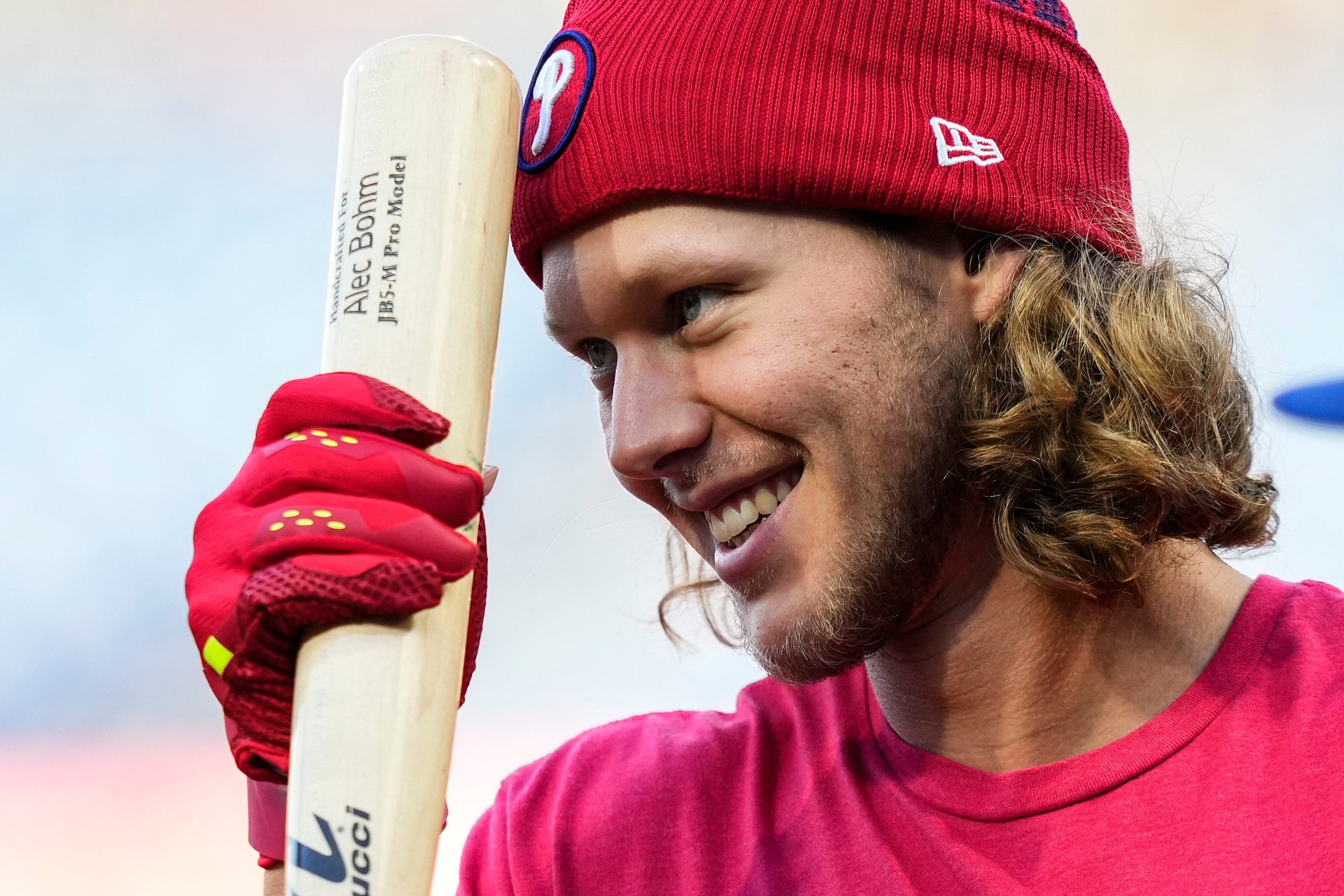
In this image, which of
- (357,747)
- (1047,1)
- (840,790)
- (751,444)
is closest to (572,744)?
(840,790)

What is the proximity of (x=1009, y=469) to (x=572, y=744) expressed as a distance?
2.28 feet

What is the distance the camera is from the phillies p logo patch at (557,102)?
121cm

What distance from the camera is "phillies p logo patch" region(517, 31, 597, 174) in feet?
3.95

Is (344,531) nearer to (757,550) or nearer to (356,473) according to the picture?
(356,473)

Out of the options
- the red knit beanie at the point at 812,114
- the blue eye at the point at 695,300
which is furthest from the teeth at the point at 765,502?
the red knit beanie at the point at 812,114

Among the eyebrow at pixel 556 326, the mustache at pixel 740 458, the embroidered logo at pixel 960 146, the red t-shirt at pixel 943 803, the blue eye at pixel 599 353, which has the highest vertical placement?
the embroidered logo at pixel 960 146

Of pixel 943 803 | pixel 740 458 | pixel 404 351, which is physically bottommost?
pixel 943 803

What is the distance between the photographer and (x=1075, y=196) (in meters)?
1.31

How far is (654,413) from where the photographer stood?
118 centimetres

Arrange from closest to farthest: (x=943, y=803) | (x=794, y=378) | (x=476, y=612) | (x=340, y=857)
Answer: (x=340, y=857)
(x=476, y=612)
(x=794, y=378)
(x=943, y=803)

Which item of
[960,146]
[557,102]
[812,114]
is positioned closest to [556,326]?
[557,102]

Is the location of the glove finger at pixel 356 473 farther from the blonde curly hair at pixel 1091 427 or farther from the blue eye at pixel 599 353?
the blonde curly hair at pixel 1091 427

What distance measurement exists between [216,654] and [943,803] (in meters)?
0.79

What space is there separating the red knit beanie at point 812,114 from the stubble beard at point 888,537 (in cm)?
19
